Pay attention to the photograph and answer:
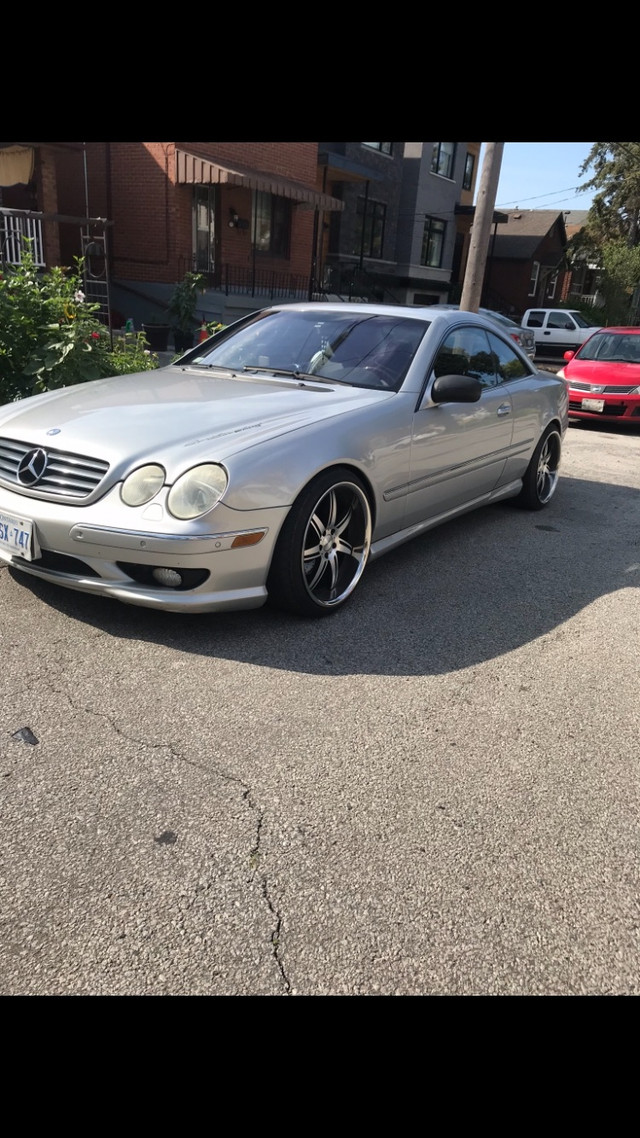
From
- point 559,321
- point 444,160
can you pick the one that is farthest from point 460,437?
point 444,160

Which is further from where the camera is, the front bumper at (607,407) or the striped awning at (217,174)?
the striped awning at (217,174)

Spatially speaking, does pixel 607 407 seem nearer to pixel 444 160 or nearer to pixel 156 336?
pixel 156 336

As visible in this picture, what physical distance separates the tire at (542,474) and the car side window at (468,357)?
2.91ft

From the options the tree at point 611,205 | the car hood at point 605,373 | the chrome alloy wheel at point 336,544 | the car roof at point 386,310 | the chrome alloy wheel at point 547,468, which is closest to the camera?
the chrome alloy wheel at point 336,544

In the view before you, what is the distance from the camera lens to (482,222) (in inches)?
426

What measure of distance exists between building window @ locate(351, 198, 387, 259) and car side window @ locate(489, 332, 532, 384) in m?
20.6

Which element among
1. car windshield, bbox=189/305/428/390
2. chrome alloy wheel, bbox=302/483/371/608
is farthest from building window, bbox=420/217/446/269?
chrome alloy wheel, bbox=302/483/371/608

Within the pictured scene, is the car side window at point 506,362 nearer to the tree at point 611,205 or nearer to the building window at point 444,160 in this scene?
the building window at point 444,160

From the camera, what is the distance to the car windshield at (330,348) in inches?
181

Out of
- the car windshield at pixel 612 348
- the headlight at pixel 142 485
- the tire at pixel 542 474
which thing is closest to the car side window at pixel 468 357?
the tire at pixel 542 474

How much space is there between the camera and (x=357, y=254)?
25719mm

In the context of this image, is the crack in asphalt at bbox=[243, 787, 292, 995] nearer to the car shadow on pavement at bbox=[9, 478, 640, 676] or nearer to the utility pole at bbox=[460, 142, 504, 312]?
the car shadow on pavement at bbox=[9, 478, 640, 676]

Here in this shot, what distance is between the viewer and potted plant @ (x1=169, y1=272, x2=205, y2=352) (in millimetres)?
15039
